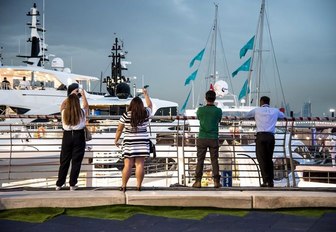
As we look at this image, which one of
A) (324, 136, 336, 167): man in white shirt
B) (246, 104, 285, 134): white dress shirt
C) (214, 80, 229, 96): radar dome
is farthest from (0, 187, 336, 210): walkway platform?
(214, 80, 229, 96): radar dome

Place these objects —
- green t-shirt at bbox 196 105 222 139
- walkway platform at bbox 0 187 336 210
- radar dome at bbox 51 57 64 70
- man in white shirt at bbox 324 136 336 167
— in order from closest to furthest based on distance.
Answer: walkway platform at bbox 0 187 336 210
green t-shirt at bbox 196 105 222 139
man in white shirt at bbox 324 136 336 167
radar dome at bbox 51 57 64 70

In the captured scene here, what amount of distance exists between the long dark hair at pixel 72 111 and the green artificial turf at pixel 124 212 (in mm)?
1461

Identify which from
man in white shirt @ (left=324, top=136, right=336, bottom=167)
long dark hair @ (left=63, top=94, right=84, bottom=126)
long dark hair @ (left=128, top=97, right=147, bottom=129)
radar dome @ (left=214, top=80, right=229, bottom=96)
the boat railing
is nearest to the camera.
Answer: long dark hair @ (left=128, top=97, right=147, bottom=129)

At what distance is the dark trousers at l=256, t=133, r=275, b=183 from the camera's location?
7922 millimetres

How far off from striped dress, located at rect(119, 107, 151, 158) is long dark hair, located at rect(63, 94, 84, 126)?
0.73 meters

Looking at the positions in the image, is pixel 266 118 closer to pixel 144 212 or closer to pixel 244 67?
pixel 144 212

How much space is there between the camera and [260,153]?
314 inches

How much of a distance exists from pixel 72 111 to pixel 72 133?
361mm

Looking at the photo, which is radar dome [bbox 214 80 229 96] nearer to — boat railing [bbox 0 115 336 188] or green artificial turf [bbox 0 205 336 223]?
boat railing [bbox 0 115 336 188]

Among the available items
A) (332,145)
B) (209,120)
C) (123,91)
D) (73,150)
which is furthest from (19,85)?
(332,145)

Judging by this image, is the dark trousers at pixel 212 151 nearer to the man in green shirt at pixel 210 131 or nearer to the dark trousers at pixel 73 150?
the man in green shirt at pixel 210 131

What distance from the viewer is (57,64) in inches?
1268

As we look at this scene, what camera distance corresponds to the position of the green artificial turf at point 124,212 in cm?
625

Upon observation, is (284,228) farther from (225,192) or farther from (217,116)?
(217,116)
